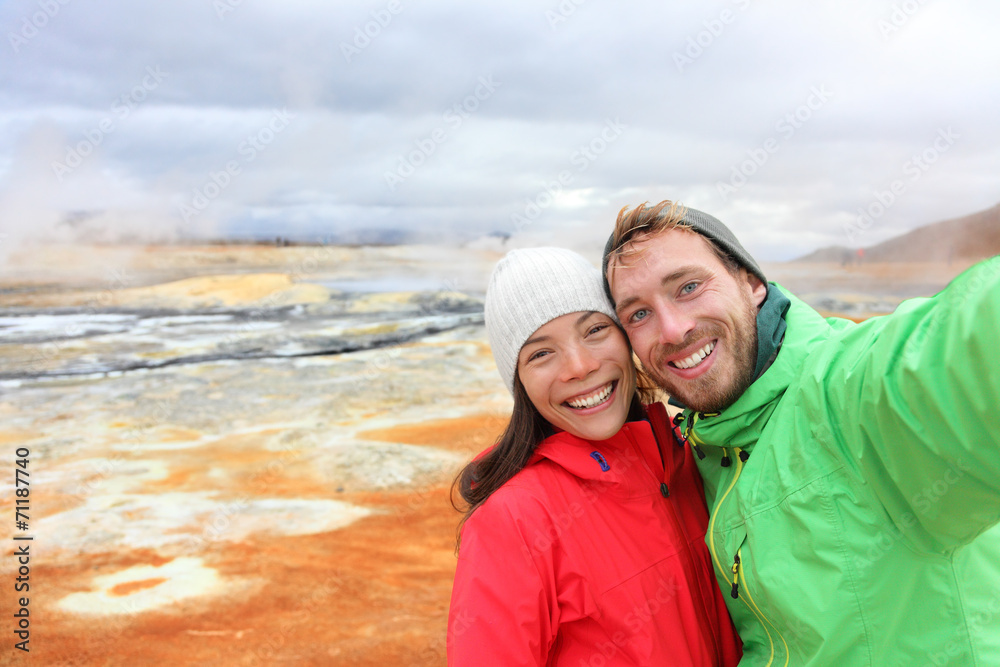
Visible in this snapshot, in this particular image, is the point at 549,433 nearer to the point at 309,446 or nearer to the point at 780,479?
the point at 780,479

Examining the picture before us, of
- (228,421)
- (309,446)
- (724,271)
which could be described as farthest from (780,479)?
(228,421)

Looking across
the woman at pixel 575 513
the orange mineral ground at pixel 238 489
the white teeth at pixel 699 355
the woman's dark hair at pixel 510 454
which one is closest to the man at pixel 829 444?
the white teeth at pixel 699 355

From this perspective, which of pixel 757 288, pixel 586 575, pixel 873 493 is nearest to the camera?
pixel 873 493

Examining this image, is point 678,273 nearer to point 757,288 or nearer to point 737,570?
point 757,288

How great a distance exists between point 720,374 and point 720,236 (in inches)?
20.1

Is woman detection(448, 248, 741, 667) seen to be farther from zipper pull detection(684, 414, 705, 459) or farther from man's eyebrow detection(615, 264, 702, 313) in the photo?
man's eyebrow detection(615, 264, 702, 313)

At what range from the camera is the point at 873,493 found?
4.89ft

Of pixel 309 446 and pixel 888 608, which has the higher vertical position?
pixel 888 608

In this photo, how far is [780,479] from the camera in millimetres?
1690

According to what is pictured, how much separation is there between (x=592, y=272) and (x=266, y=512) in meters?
5.42

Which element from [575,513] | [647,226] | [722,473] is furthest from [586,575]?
Answer: [647,226]

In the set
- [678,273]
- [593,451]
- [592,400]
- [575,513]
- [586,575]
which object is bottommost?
[586,575]

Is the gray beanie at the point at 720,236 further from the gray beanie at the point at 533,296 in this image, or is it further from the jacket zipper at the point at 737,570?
the jacket zipper at the point at 737,570

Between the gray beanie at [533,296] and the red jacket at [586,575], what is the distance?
43 cm
